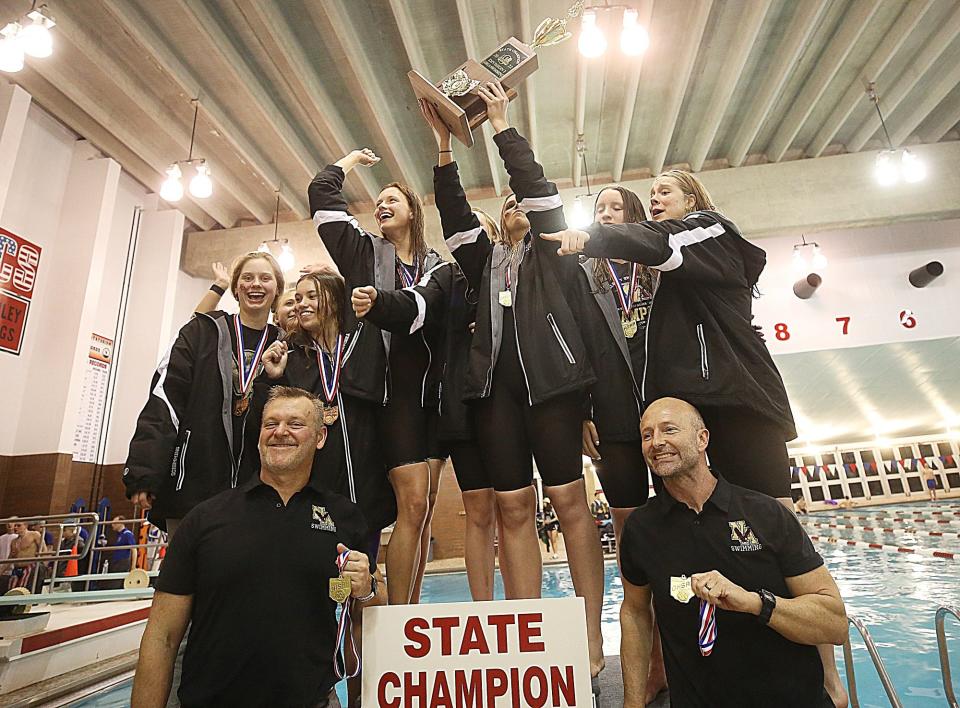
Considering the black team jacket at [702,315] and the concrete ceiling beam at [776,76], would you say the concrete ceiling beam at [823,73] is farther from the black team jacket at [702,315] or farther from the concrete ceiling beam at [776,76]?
the black team jacket at [702,315]

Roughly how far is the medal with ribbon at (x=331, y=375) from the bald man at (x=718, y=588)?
1055 millimetres

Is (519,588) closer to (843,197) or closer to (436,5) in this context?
(436,5)

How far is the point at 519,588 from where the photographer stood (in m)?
1.96

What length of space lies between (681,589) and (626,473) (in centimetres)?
59

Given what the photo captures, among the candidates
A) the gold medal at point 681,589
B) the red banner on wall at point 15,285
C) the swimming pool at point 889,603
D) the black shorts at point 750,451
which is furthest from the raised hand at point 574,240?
the red banner on wall at point 15,285

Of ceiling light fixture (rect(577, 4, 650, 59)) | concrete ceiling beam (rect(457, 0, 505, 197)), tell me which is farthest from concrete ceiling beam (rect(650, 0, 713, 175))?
concrete ceiling beam (rect(457, 0, 505, 197))

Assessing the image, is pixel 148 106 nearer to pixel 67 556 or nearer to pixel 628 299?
pixel 67 556

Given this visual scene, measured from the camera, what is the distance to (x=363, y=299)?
75.7 inches

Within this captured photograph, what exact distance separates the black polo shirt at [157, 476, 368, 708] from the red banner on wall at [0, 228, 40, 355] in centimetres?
839

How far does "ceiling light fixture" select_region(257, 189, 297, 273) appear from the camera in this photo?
356 inches

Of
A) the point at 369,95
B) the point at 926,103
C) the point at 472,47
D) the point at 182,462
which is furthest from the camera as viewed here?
the point at 926,103

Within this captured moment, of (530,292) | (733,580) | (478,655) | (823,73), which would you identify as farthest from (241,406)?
(823,73)

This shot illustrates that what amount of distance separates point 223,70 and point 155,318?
15.5ft

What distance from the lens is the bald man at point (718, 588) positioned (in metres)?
1.46
